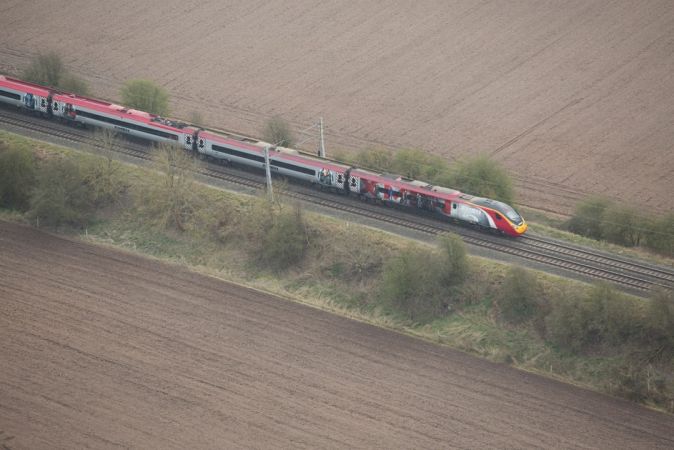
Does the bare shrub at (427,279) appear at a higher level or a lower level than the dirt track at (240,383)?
higher

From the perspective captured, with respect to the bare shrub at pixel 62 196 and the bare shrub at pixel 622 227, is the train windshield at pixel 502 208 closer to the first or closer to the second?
the bare shrub at pixel 622 227

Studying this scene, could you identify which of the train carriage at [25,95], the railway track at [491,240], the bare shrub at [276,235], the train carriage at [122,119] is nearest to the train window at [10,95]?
the train carriage at [25,95]

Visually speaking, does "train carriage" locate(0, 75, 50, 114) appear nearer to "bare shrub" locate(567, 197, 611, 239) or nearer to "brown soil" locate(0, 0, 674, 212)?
"brown soil" locate(0, 0, 674, 212)

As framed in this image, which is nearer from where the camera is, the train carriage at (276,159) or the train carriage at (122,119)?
the train carriage at (276,159)

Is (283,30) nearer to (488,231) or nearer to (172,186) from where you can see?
(172,186)

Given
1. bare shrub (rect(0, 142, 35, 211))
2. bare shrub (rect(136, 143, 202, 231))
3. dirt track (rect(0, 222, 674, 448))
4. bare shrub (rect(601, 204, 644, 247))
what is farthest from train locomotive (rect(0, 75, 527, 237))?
dirt track (rect(0, 222, 674, 448))

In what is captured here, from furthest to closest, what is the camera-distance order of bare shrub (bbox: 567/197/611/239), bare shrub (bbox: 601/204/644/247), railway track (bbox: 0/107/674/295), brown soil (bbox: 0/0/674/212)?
brown soil (bbox: 0/0/674/212), bare shrub (bbox: 567/197/611/239), bare shrub (bbox: 601/204/644/247), railway track (bbox: 0/107/674/295)

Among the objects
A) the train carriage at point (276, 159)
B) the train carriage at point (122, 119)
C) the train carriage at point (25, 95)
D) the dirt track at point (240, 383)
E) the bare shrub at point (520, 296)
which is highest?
the train carriage at point (25, 95)
